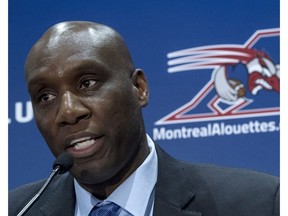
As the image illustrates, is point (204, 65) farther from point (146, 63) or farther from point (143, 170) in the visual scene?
point (143, 170)

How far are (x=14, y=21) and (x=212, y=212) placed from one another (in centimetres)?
116

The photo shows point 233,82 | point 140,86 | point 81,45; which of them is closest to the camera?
point 81,45

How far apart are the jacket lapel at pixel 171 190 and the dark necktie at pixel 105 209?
9 cm

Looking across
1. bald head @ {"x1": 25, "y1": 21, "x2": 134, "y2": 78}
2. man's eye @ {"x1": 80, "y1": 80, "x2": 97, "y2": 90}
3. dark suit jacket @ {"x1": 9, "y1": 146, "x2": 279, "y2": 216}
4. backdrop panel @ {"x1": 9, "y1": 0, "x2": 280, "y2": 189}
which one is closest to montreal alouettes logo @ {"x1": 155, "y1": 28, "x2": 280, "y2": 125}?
backdrop panel @ {"x1": 9, "y1": 0, "x2": 280, "y2": 189}

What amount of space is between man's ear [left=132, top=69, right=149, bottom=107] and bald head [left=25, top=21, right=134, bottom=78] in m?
0.03

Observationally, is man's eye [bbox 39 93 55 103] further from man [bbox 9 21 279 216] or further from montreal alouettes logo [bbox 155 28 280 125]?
montreal alouettes logo [bbox 155 28 280 125]

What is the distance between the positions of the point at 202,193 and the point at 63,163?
346 millimetres

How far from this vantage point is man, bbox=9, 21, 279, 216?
1.38 metres

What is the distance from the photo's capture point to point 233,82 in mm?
1965

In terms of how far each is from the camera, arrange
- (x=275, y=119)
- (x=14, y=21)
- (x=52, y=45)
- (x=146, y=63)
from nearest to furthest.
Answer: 1. (x=52, y=45)
2. (x=275, y=119)
3. (x=146, y=63)
4. (x=14, y=21)

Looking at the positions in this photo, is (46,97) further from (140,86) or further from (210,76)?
(210,76)

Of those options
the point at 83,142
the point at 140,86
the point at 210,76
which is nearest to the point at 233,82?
the point at 210,76
